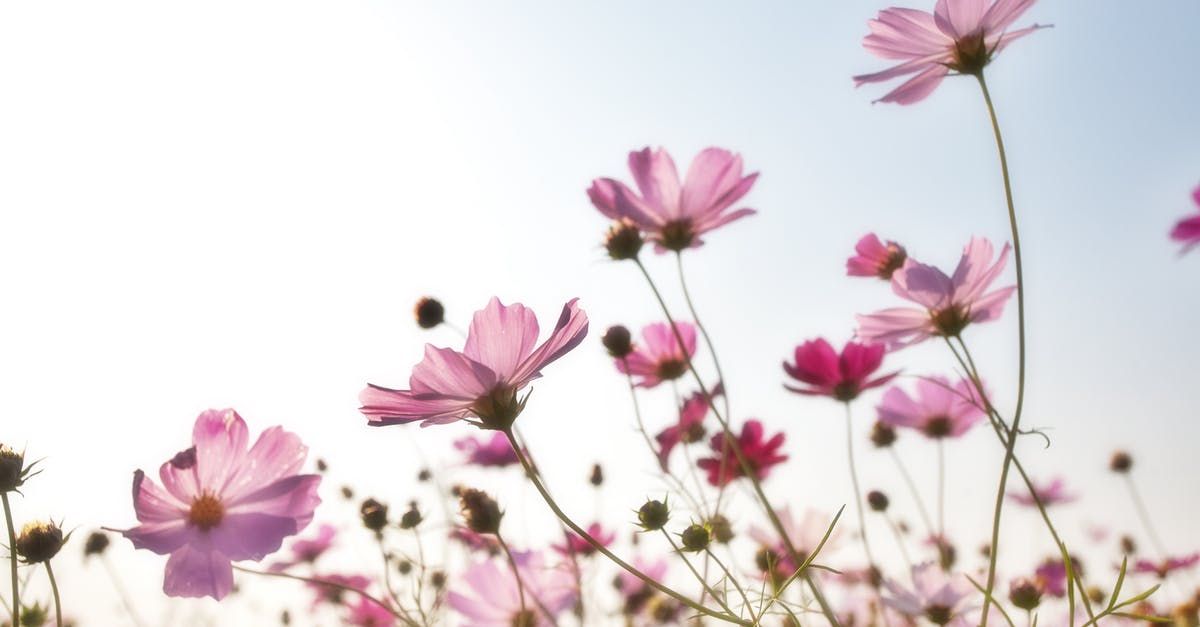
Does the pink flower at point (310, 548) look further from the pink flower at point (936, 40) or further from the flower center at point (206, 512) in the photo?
the pink flower at point (936, 40)

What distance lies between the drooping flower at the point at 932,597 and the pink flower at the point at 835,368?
25 cm

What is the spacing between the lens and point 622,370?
1.36 meters

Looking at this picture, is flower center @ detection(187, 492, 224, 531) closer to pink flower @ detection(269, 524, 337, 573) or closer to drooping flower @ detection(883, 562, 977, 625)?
drooping flower @ detection(883, 562, 977, 625)

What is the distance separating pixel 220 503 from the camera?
0.89 meters

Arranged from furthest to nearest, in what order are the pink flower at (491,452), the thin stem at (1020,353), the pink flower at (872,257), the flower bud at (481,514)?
the pink flower at (491,452) → the pink flower at (872,257) → the flower bud at (481,514) → the thin stem at (1020,353)

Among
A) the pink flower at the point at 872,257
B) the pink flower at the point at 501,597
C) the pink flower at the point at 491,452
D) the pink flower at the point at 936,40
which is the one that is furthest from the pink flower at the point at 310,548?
the pink flower at the point at 936,40

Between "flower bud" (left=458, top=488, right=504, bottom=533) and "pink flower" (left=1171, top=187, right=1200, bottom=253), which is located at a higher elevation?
"pink flower" (left=1171, top=187, right=1200, bottom=253)

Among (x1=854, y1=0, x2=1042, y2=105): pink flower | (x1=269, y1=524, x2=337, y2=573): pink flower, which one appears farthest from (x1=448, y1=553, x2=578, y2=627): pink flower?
(x1=269, y1=524, x2=337, y2=573): pink flower

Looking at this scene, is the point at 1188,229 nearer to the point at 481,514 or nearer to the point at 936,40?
the point at 936,40

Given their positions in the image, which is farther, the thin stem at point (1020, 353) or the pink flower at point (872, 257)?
the pink flower at point (872, 257)

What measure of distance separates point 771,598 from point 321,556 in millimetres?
1825

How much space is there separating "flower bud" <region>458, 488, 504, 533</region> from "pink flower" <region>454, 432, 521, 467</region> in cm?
86

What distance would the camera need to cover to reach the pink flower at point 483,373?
675mm

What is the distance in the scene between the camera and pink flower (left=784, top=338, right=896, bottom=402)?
1176 mm
